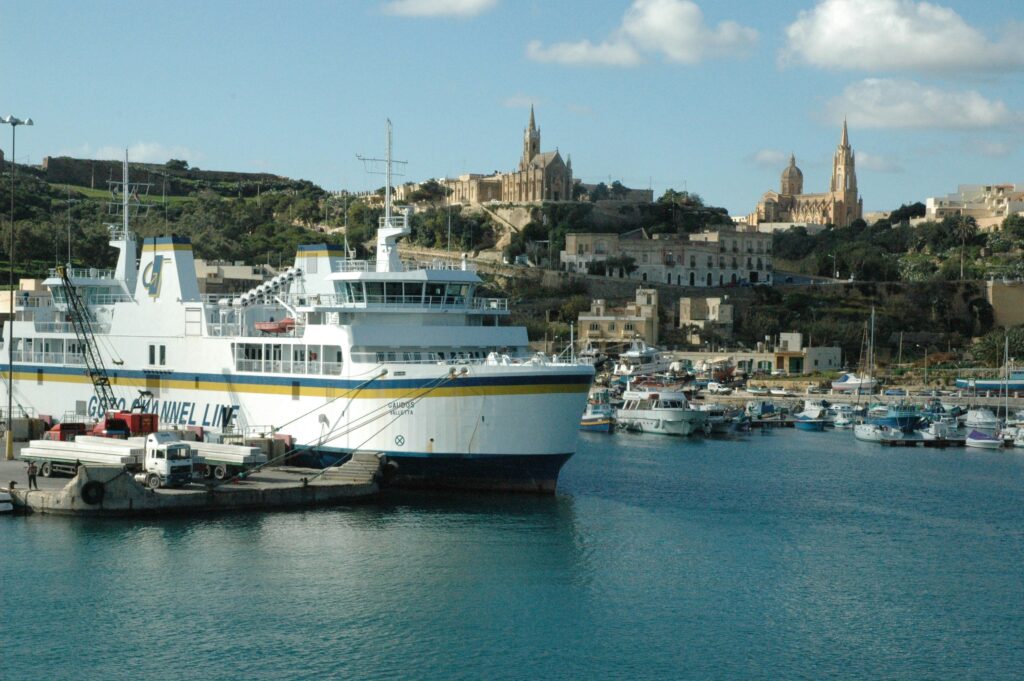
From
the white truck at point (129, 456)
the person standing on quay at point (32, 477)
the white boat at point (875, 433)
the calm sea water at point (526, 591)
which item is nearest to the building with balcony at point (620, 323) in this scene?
the white boat at point (875, 433)

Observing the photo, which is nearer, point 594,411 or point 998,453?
point 998,453

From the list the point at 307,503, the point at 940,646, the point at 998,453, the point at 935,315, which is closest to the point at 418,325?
the point at 307,503

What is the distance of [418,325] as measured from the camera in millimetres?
42656

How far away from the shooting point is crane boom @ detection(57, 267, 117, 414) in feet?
160

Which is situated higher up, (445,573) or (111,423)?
(111,423)

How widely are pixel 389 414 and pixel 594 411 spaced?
1450 inches

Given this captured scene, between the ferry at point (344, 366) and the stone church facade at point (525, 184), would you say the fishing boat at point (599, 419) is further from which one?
the stone church facade at point (525, 184)

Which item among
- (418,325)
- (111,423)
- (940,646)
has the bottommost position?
(940,646)

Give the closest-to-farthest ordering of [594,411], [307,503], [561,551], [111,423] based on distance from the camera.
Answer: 1. [561,551]
2. [307,503]
3. [111,423]
4. [594,411]

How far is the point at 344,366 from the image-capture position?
137 ft

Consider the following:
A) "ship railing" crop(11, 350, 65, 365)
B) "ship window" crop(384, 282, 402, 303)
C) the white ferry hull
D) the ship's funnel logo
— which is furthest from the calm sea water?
"ship railing" crop(11, 350, 65, 365)

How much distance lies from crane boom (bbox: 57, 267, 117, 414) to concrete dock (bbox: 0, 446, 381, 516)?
7604 mm

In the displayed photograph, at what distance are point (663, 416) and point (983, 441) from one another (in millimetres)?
15916

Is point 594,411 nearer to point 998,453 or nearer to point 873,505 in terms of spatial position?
point 998,453
